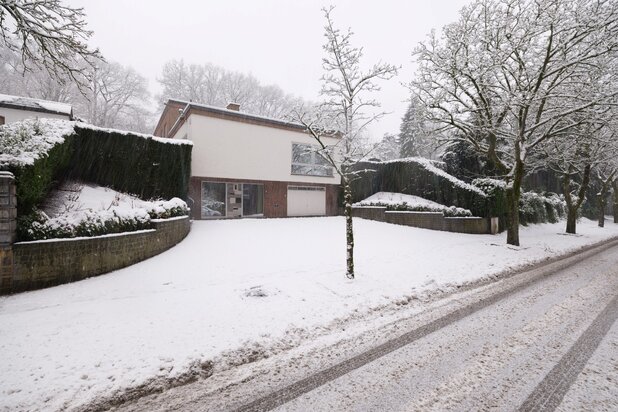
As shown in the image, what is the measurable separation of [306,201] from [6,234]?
14574 mm

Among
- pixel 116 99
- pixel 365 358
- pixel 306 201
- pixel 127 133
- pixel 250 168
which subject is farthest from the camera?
pixel 116 99

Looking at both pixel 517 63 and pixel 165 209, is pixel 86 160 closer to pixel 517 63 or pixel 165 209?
pixel 165 209

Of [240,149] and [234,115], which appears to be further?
[240,149]

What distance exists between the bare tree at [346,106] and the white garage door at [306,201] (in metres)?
11.3

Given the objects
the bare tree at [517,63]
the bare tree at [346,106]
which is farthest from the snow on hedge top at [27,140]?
the bare tree at [517,63]

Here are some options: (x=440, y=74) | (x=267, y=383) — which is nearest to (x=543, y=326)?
(x=267, y=383)

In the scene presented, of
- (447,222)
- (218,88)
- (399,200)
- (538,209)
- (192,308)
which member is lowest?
(192,308)

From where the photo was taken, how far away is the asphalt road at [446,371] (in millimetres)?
2693

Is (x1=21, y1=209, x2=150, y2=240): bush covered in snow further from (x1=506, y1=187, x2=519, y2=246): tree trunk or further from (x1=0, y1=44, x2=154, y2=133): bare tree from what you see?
(x1=0, y1=44, x2=154, y2=133): bare tree

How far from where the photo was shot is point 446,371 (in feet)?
10.4

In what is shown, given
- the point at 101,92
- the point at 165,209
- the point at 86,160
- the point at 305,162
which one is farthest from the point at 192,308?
the point at 101,92

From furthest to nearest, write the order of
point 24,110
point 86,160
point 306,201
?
point 306,201 < point 24,110 < point 86,160

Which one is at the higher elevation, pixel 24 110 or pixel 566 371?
pixel 24 110

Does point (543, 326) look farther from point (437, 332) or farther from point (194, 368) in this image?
point (194, 368)
